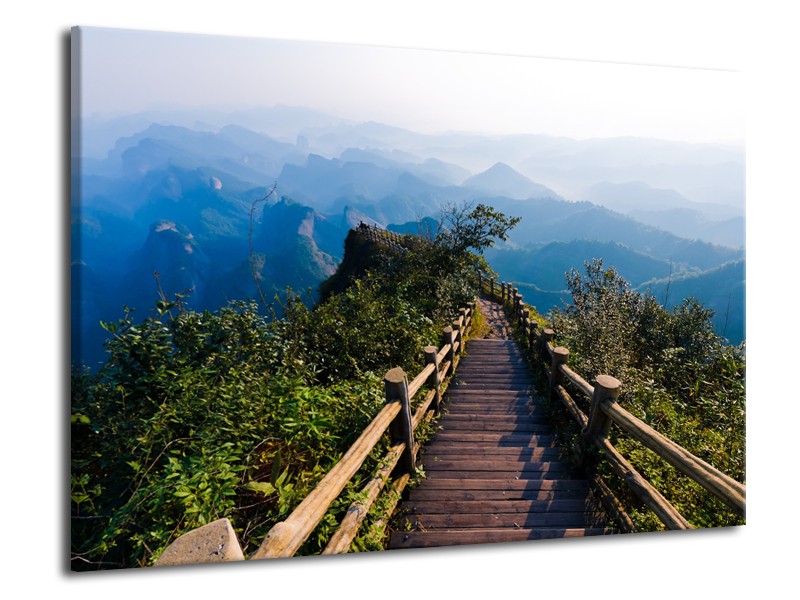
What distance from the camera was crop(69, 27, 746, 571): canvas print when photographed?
238 centimetres

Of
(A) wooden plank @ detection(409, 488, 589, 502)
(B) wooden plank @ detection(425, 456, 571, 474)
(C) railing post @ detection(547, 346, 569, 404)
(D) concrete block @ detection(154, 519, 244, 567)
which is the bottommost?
(A) wooden plank @ detection(409, 488, 589, 502)

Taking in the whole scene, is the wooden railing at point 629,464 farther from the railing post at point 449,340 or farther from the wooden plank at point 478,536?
the railing post at point 449,340

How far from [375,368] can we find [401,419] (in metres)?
2.27

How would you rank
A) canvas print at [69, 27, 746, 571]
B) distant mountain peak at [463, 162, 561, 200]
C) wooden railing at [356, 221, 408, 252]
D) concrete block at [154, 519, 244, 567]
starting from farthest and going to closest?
wooden railing at [356, 221, 408, 252]
distant mountain peak at [463, 162, 561, 200]
canvas print at [69, 27, 746, 571]
concrete block at [154, 519, 244, 567]

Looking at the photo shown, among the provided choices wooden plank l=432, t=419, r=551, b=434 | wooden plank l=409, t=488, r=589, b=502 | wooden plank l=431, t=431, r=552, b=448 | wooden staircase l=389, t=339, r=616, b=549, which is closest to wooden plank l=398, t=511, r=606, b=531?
wooden staircase l=389, t=339, r=616, b=549

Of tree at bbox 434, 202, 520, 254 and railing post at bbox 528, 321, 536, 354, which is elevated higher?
tree at bbox 434, 202, 520, 254

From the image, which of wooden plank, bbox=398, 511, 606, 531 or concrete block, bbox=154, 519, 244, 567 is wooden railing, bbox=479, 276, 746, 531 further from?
concrete block, bbox=154, 519, 244, 567

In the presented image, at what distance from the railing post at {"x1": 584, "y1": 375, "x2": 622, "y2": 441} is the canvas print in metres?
0.02

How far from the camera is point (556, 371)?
4.61 meters

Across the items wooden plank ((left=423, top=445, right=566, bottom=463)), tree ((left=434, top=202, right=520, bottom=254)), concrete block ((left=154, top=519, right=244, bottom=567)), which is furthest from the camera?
tree ((left=434, top=202, right=520, bottom=254))

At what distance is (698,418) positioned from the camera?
412 cm

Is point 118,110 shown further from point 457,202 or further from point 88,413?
point 457,202

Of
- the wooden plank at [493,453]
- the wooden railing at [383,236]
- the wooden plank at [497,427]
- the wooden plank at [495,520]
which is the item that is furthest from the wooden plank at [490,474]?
the wooden railing at [383,236]
